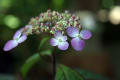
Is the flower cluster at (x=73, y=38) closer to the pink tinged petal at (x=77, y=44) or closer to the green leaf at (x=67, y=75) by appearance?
the pink tinged petal at (x=77, y=44)

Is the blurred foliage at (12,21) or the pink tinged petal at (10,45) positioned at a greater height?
the pink tinged petal at (10,45)

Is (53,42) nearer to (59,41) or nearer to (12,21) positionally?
(59,41)

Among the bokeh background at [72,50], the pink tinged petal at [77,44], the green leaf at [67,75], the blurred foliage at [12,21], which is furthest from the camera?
the bokeh background at [72,50]

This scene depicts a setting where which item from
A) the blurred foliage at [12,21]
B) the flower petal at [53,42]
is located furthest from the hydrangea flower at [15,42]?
the blurred foliage at [12,21]

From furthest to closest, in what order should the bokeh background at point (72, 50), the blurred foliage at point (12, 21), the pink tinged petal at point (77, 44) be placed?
1. the bokeh background at point (72, 50)
2. the blurred foliage at point (12, 21)
3. the pink tinged petal at point (77, 44)

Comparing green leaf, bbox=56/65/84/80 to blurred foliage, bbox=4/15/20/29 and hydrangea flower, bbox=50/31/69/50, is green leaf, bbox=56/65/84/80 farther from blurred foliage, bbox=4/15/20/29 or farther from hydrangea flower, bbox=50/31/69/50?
blurred foliage, bbox=4/15/20/29

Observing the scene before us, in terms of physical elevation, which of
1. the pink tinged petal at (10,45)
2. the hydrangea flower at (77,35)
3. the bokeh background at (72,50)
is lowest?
the bokeh background at (72,50)

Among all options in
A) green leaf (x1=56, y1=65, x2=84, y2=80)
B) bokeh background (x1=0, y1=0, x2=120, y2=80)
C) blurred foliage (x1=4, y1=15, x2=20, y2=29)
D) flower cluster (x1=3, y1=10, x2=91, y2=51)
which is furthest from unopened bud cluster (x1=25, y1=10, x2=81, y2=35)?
blurred foliage (x1=4, y1=15, x2=20, y2=29)

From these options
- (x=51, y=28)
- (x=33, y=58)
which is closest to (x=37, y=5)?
(x=33, y=58)

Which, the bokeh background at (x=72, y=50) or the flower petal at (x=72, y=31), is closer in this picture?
the flower petal at (x=72, y=31)
